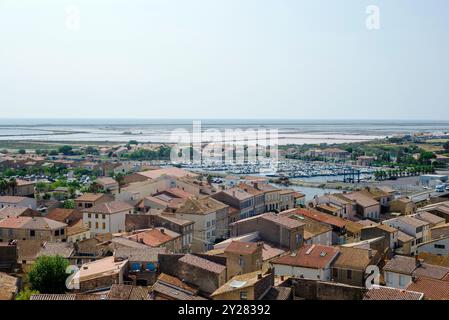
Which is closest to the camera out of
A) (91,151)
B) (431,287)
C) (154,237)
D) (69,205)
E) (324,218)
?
(431,287)

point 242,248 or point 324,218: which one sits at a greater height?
point 242,248

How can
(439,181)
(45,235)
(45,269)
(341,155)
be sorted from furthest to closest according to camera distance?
(341,155) → (439,181) → (45,235) → (45,269)

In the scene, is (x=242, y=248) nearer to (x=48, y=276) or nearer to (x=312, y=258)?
(x=312, y=258)

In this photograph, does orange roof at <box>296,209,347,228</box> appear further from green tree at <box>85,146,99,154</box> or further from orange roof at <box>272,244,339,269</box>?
green tree at <box>85,146,99,154</box>

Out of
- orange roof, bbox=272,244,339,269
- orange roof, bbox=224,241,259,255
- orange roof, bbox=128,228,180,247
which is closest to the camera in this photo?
orange roof, bbox=272,244,339,269

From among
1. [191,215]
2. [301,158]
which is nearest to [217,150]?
[301,158]

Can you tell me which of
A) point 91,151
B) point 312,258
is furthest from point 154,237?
point 91,151

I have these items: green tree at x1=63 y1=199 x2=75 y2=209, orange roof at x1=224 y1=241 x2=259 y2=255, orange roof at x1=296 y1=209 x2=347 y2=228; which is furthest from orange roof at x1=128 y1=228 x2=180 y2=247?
green tree at x1=63 y1=199 x2=75 y2=209

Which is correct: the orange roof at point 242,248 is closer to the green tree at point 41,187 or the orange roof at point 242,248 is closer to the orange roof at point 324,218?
the orange roof at point 324,218
